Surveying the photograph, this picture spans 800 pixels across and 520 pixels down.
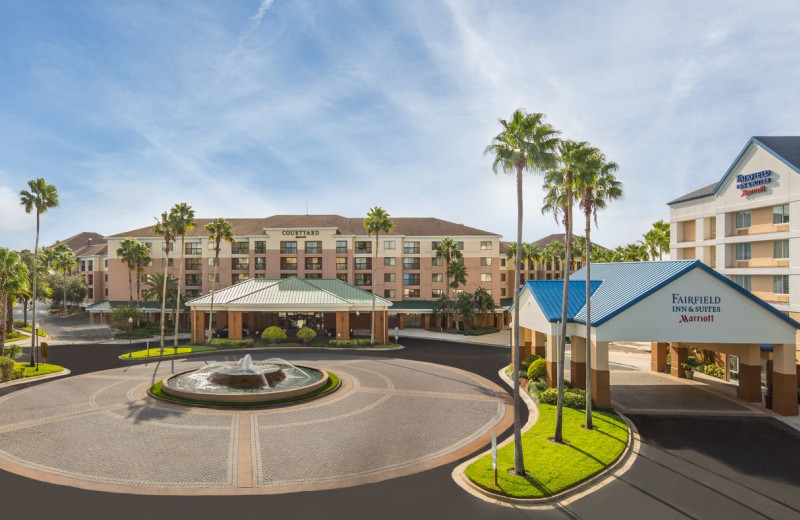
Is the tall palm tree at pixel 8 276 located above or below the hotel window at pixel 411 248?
below

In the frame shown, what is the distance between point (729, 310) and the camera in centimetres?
2278

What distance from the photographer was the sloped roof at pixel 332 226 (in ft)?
225

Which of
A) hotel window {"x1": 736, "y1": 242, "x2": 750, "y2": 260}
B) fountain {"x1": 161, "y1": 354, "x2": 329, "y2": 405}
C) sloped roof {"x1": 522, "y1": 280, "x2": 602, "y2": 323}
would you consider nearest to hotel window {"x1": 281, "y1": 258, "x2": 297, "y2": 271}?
fountain {"x1": 161, "y1": 354, "x2": 329, "y2": 405}

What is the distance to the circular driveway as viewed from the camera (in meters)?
15.1

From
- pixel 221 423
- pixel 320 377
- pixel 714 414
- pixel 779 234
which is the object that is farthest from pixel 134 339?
pixel 779 234

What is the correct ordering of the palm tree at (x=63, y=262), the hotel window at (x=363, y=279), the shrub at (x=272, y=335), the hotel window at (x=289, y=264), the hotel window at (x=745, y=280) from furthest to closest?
the palm tree at (x=63, y=262)
the hotel window at (x=363, y=279)
the hotel window at (x=289, y=264)
the shrub at (x=272, y=335)
the hotel window at (x=745, y=280)

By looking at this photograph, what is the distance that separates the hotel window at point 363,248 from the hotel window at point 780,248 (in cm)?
4967

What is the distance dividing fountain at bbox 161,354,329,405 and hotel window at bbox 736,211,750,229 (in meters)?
37.7

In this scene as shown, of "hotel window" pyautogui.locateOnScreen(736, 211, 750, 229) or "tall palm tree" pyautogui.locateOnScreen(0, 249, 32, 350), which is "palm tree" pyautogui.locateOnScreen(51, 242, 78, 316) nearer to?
"tall palm tree" pyautogui.locateOnScreen(0, 249, 32, 350)

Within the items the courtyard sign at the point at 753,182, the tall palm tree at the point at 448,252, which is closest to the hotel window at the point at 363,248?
the tall palm tree at the point at 448,252

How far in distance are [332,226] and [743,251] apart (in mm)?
52437

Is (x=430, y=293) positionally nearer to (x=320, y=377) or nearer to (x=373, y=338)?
(x=373, y=338)

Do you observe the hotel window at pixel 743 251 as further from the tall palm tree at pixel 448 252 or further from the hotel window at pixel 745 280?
the tall palm tree at pixel 448 252

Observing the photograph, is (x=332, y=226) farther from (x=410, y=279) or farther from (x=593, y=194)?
(x=593, y=194)
